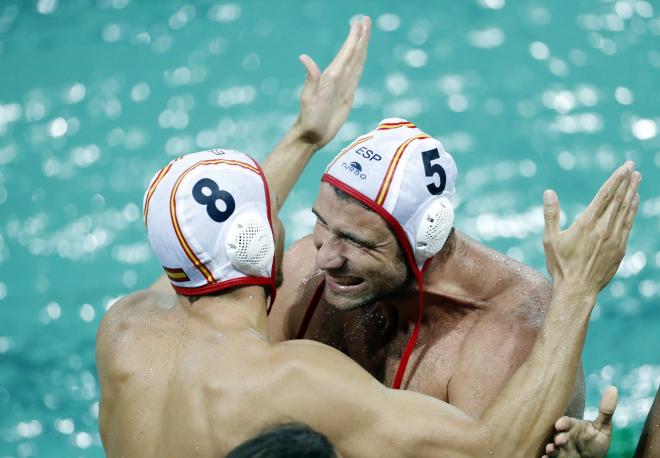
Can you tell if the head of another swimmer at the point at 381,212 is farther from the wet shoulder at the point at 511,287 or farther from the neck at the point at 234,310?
the neck at the point at 234,310

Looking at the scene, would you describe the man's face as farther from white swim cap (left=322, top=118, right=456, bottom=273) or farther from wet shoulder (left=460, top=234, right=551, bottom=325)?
wet shoulder (left=460, top=234, right=551, bottom=325)

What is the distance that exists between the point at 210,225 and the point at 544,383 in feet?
3.64

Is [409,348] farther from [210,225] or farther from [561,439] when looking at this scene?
[210,225]

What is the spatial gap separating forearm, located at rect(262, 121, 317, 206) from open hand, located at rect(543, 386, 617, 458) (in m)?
1.59

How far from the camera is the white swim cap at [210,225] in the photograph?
306 cm

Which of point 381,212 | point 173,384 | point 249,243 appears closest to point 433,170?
point 381,212

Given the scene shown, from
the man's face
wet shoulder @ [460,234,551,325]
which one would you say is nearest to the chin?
the man's face

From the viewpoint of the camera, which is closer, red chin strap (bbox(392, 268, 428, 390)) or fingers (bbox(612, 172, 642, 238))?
fingers (bbox(612, 172, 642, 238))

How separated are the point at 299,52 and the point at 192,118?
90 centimetres

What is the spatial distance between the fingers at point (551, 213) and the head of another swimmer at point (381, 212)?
387mm

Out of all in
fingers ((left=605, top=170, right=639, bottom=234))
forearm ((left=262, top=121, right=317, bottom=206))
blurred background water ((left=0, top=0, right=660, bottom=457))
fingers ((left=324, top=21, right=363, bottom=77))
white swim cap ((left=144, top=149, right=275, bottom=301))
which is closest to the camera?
white swim cap ((left=144, top=149, right=275, bottom=301))

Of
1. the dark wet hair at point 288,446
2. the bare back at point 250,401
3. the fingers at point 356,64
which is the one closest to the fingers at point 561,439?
the bare back at point 250,401

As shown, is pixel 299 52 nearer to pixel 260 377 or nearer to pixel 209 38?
pixel 209 38

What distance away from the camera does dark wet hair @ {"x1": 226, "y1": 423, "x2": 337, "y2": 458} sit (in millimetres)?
2334
